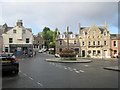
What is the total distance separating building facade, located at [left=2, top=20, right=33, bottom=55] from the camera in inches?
2197

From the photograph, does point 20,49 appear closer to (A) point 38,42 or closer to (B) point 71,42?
(B) point 71,42

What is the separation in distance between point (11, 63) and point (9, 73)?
3.45ft

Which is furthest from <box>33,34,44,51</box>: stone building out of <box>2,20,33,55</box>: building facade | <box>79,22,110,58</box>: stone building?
<box>2,20,33,55</box>: building facade

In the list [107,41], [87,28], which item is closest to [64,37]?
[87,28]

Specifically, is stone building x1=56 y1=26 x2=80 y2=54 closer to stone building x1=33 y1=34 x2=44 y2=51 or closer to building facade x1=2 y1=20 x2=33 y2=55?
building facade x1=2 y1=20 x2=33 y2=55

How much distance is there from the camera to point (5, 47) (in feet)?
182

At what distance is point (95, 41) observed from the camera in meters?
66.9

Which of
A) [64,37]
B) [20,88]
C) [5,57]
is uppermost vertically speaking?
[64,37]

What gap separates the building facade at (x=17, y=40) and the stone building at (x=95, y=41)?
18.7 metres

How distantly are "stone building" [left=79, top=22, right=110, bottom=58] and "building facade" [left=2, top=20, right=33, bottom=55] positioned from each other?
18672 millimetres

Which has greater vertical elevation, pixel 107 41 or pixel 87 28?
pixel 87 28

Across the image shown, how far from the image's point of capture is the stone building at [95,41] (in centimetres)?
6531

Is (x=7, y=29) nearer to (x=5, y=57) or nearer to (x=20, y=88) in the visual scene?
(x=5, y=57)

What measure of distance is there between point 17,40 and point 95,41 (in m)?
24.6
